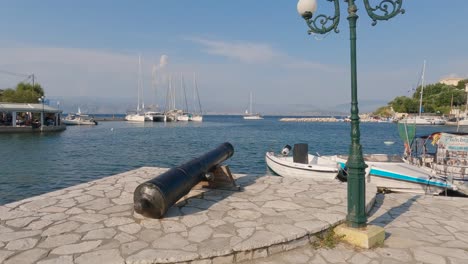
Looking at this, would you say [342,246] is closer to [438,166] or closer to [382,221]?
[382,221]

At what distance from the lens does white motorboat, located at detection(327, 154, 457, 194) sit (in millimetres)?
11703

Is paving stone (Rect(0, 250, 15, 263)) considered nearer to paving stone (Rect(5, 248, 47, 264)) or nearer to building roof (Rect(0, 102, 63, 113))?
paving stone (Rect(5, 248, 47, 264))

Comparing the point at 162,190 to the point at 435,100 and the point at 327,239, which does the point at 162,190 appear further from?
the point at 435,100

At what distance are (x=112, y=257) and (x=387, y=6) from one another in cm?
541

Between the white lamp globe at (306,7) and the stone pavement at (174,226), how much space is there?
11.4ft

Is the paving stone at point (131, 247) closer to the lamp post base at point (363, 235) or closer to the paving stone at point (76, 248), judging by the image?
the paving stone at point (76, 248)

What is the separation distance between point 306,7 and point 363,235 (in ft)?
12.2

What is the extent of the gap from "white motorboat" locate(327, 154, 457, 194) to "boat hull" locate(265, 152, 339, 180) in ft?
5.03

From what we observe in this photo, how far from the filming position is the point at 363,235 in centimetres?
469

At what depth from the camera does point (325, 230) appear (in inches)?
201

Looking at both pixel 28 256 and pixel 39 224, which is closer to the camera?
pixel 28 256

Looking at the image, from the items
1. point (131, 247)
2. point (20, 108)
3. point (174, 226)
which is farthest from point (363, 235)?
point (20, 108)

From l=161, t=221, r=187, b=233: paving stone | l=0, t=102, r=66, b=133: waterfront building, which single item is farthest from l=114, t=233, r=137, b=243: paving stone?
l=0, t=102, r=66, b=133: waterfront building

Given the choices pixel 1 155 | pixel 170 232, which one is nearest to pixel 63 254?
pixel 170 232
